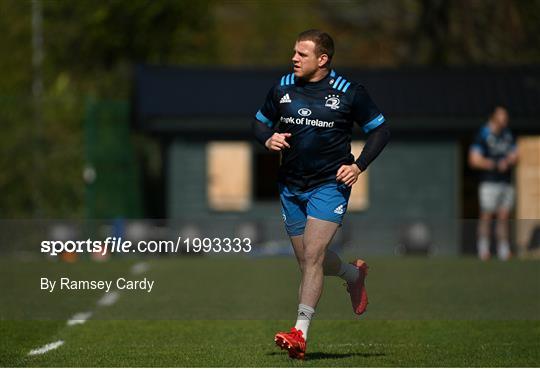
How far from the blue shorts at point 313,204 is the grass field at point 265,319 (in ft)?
3.06

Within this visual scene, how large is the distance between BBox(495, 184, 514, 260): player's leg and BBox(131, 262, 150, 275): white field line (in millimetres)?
5508

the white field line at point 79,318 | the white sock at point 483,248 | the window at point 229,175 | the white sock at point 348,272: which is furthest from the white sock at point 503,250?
the white sock at point 348,272

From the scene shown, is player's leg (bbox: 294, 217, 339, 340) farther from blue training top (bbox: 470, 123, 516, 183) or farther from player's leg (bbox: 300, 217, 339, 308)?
blue training top (bbox: 470, 123, 516, 183)

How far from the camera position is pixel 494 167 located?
24.0 m

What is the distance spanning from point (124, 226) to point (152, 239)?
2.45 ft

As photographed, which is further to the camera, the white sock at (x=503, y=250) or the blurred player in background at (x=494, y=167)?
the blurred player in background at (x=494, y=167)

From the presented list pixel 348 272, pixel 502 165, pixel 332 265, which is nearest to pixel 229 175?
pixel 502 165

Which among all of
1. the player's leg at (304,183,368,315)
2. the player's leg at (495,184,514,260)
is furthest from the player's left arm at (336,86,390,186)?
the player's leg at (495,184,514,260)

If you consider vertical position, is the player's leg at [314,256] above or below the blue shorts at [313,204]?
below

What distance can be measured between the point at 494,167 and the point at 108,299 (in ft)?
32.2

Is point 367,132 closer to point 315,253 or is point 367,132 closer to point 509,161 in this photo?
point 315,253

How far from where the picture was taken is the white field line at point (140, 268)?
65.3 feet

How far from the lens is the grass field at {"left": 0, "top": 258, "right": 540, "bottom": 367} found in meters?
10.6

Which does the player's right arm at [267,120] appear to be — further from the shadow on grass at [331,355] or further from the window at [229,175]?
the window at [229,175]
